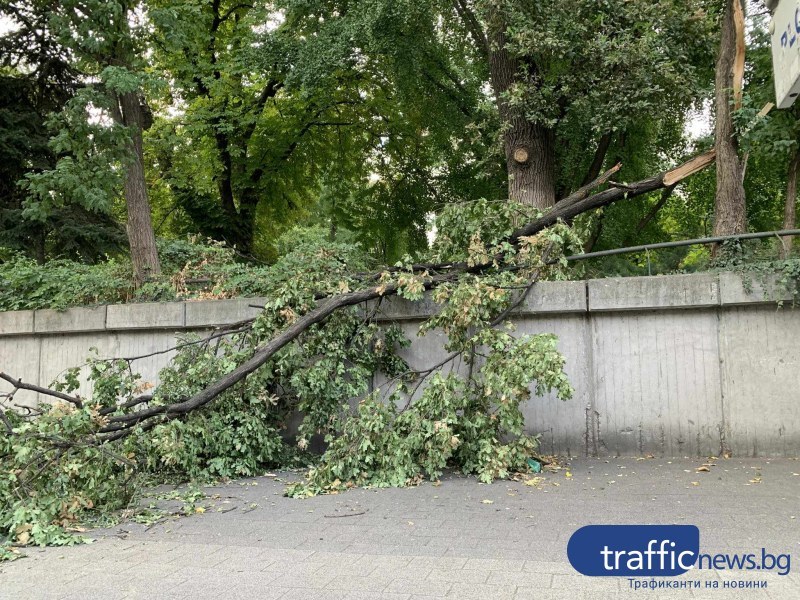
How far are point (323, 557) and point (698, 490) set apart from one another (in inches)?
125

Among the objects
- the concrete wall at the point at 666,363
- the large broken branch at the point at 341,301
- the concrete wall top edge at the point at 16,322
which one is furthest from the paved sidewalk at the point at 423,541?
the concrete wall top edge at the point at 16,322

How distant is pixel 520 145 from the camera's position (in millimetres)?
10148

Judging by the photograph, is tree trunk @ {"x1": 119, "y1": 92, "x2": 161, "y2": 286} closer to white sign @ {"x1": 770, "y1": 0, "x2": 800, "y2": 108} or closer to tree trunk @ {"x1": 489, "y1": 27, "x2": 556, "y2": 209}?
tree trunk @ {"x1": 489, "y1": 27, "x2": 556, "y2": 209}

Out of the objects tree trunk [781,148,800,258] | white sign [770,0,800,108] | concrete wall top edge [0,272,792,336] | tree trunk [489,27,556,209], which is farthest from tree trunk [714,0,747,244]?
white sign [770,0,800,108]

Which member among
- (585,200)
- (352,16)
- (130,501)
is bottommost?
(130,501)

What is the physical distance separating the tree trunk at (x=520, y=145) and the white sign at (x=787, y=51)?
5508mm

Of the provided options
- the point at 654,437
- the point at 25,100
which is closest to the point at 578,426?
the point at 654,437

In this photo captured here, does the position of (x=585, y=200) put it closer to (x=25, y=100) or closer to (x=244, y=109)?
(x=244, y=109)

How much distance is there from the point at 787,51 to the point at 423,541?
384 centimetres

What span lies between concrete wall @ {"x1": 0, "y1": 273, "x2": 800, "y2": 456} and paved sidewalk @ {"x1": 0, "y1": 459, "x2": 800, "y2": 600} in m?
0.54

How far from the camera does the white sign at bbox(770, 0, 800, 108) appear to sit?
378cm

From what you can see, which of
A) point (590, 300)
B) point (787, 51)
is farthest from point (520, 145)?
point (787, 51)

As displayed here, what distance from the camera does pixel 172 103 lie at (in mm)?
17391

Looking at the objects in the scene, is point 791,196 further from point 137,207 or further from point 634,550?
point 137,207
